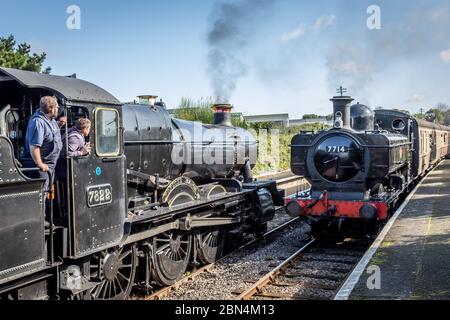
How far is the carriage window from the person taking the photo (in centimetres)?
579

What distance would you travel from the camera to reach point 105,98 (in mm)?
5988

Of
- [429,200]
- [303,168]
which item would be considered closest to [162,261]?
[303,168]

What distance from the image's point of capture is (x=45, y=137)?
→ 5102 mm

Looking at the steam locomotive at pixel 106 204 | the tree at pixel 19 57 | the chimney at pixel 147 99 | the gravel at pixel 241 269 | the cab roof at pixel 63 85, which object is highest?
the tree at pixel 19 57

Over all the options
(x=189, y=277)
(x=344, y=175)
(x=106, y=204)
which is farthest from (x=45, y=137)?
(x=344, y=175)

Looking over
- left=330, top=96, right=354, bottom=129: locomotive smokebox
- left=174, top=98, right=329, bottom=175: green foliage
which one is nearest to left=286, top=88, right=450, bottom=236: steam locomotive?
left=330, top=96, right=354, bottom=129: locomotive smokebox

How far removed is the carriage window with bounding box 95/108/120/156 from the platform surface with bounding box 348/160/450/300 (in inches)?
148

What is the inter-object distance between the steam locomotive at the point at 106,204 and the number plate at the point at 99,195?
0.01m

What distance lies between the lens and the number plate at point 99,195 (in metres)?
5.60

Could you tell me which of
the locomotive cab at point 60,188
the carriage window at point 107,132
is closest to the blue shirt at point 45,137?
the locomotive cab at point 60,188

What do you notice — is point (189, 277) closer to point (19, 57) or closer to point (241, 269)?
point (241, 269)

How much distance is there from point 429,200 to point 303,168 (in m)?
5.41

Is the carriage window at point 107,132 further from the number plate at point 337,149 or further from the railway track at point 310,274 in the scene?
the number plate at point 337,149

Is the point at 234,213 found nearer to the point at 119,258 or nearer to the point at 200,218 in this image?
the point at 200,218
